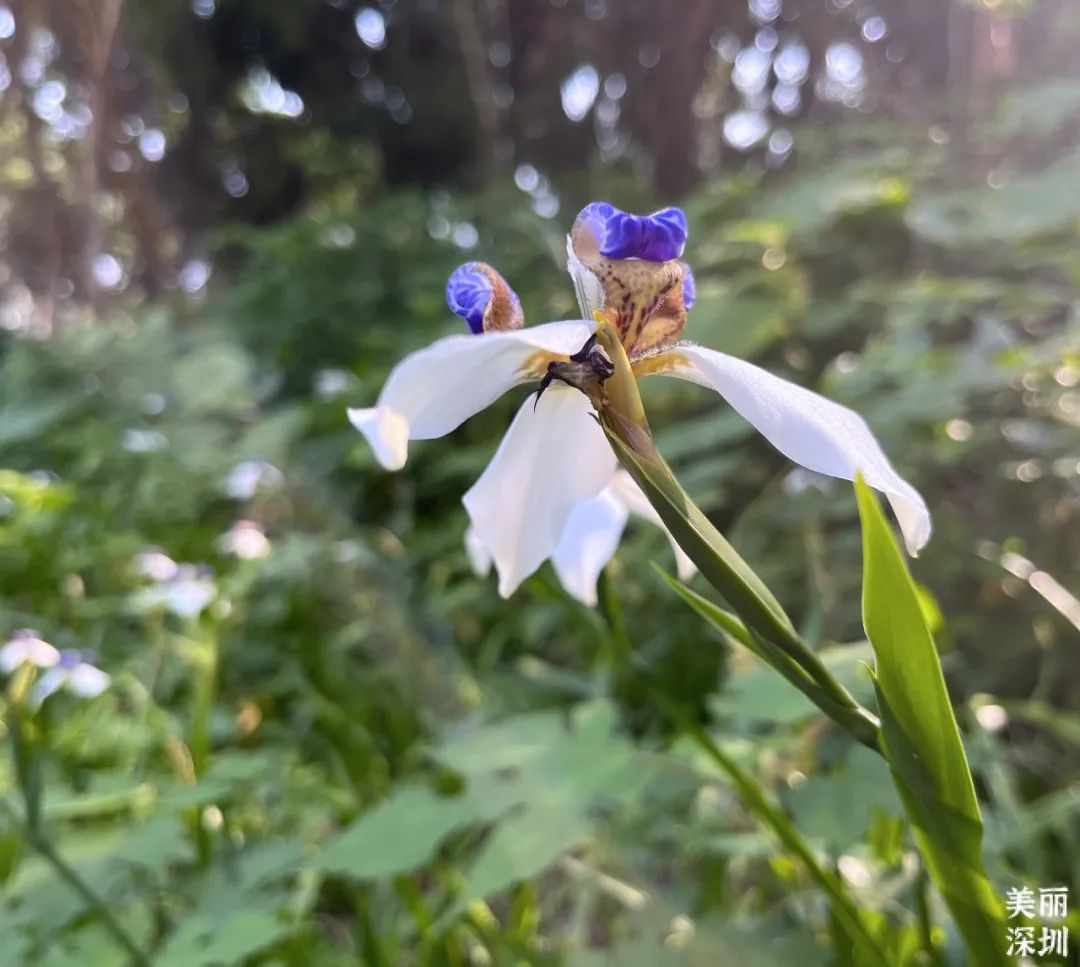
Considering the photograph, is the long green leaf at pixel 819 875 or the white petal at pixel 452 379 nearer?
the white petal at pixel 452 379

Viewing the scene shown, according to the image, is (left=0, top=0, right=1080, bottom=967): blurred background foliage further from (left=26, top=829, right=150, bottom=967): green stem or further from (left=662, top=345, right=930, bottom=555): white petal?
(left=662, top=345, right=930, bottom=555): white petal

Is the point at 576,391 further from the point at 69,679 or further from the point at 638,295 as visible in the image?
the point at 69,679

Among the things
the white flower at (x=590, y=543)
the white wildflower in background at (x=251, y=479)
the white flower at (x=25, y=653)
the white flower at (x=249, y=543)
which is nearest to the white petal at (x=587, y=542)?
the white flower at (x=590, y=543)

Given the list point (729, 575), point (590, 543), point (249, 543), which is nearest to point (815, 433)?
point (729, 575)

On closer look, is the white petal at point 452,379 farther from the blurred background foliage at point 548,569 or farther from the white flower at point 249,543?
the white flower at point 249,543

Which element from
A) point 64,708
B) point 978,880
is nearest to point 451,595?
point 64,708

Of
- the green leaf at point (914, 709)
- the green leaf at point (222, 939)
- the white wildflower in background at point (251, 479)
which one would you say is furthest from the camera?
the white wildflower in background at point (251, 479)
